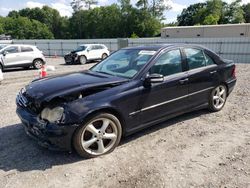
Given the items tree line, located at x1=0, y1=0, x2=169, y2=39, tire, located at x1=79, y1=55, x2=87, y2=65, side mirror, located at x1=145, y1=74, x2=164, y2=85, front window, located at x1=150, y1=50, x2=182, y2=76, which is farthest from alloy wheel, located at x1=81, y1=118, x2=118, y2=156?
tree line, located at x1=0, y1=0, x2=169, y2=39

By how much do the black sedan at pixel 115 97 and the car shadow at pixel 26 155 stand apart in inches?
10.5

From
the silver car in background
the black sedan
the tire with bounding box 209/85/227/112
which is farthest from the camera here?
the silver car in background

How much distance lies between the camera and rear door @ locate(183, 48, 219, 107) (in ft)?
16.9

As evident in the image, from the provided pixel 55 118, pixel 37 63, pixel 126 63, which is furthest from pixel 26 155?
pixel 37 63

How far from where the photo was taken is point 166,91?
4641 millimetres

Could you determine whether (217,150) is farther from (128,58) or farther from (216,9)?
(216,9)

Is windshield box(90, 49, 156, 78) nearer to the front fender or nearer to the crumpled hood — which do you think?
the crumpled hood

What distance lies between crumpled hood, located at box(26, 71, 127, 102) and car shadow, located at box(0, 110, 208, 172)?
882 mm

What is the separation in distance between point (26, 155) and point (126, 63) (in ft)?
7.31

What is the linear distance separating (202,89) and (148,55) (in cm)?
144

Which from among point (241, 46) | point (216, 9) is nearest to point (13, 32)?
point (216, 9)

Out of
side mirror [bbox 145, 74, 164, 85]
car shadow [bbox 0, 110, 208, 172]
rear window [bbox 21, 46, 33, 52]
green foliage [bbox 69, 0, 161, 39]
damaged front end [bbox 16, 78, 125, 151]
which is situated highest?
green foliage [bbox 69, 0, 161, 39]

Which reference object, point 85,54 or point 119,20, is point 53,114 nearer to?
point 85,54

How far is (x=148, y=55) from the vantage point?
15.4 feet
